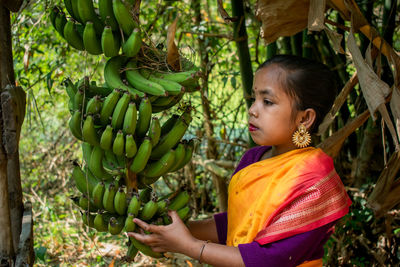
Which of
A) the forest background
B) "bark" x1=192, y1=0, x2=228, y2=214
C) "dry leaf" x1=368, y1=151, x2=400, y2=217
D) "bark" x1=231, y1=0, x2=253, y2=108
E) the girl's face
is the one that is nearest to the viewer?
the girl's face

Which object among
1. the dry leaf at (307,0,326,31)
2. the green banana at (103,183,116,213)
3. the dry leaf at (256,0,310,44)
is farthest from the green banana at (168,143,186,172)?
the dry leaf at (256,0,310,44)

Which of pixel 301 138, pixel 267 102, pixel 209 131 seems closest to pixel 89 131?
pixel 267 102

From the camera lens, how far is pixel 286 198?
4.43 ft

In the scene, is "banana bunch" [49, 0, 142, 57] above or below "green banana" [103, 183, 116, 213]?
above

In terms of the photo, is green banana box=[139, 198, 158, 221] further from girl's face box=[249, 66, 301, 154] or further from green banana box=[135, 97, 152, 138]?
girl's face box=[249, 66, 301, 154]

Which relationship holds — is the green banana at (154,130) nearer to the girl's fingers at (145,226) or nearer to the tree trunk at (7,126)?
the girl's fingers at (145,226)

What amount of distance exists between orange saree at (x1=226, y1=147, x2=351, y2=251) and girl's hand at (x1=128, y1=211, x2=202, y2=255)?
0.22 meters

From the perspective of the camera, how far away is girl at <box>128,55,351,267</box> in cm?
132

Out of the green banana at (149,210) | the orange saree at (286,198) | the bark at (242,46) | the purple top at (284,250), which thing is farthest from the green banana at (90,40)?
the bark at (242,46)

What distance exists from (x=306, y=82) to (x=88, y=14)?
0.78m

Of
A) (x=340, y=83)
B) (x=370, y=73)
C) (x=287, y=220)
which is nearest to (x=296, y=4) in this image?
(x=370, y=73)

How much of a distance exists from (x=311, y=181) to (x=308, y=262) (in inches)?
12.4

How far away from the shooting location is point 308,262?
4.80 feet

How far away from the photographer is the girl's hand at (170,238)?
1307 mm
